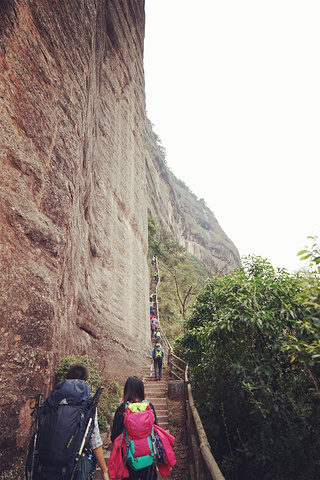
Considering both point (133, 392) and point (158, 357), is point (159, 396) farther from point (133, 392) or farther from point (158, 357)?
point (133, 392)

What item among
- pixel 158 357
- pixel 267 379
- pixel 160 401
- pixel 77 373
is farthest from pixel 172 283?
pixel 77 373

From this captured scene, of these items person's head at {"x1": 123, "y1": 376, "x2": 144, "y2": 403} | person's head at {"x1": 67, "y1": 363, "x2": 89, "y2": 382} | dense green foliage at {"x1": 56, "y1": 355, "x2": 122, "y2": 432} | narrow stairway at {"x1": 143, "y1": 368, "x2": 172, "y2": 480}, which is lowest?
narrow stairway at {"x1": 143, "y1": 368, "x2": 172, "y2": 480}

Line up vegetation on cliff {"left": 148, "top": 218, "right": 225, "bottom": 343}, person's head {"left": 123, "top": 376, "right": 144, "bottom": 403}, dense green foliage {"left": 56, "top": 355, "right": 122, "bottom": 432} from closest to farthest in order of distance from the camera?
person's head {"left": 123, "top": 376, "right": 144, "bottom": 403}, dense green foliage {"left": 56, "top": 355, "right": 122, "bottom": 432}, vegetation on cliff {"left": 148, "top": 218, "right": 225, "bottom": 343}

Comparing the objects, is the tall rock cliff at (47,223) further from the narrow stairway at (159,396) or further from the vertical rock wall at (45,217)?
the narrow stairway at (159,396)

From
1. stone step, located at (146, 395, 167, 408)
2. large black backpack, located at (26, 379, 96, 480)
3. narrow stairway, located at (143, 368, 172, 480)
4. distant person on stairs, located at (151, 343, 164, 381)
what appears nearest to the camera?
Result: large black backpack, located at (26, 379, 96, 480)

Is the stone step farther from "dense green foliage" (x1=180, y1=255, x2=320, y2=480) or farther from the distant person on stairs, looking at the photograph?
"dense green foliage" (x1=180, y1=255, x2=320, y2=480)

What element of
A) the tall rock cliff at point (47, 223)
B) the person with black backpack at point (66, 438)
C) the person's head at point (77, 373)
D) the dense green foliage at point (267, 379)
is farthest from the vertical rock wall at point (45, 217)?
the dense green foliage at point (267, 379)

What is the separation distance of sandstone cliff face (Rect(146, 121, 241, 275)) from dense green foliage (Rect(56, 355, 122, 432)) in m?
30.0

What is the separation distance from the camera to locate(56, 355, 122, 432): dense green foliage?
4.58 meters

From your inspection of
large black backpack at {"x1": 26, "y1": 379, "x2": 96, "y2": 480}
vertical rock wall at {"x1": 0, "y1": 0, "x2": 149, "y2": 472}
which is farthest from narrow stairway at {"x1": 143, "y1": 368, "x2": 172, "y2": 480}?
large black backpack at {"x1": 26, "y1": 379, "x2": 96, "y2": 480}

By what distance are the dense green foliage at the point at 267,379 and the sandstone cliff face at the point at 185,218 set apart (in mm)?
31702

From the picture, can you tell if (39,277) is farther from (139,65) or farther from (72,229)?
(139,65)

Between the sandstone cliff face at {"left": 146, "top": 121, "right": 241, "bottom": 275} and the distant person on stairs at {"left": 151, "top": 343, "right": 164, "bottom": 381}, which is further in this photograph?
the sandstone cliff face at {"left": 146, "top": 121, "right": 241, "bottom": 275}

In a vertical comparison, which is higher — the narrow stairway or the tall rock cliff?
the tall rock cliff
